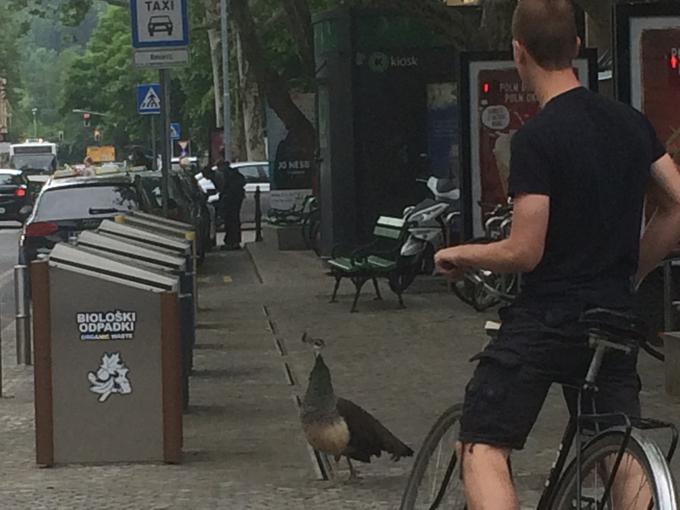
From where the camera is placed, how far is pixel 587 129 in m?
4.71

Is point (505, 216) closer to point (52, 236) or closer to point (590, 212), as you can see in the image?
point (52, 236)

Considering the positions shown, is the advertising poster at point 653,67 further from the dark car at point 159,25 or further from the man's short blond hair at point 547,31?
the man's short blond hair at point 547,31

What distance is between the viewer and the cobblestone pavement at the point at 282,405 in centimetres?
833

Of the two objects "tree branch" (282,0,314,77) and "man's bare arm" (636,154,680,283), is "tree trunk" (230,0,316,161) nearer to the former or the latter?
"tree branch" (282,0,314,77)

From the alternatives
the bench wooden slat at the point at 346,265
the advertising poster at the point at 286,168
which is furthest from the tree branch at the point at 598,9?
the advertising poster at the point at 286,168

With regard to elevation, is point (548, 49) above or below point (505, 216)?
above

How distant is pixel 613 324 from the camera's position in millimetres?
4582

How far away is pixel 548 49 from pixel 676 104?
7810mm

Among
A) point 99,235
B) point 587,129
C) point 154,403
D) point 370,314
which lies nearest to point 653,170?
point 587,129

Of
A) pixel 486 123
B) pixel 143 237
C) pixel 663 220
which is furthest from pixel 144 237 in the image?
pixel 663 220

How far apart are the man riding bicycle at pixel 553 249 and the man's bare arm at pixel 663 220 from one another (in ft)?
0.25

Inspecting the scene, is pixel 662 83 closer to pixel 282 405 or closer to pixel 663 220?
pixel 282 405

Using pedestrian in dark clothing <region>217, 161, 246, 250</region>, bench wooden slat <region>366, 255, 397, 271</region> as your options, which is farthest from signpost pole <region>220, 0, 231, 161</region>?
bench wooden slat <region>366, 255, 397, 271</region>

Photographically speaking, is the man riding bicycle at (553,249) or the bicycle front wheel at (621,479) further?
the man riding bicycle at (553,249)
